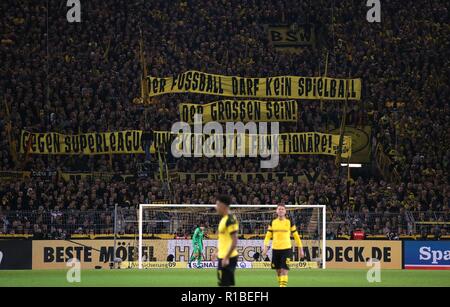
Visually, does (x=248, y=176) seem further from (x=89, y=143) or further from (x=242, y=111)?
(x=89, y=143)

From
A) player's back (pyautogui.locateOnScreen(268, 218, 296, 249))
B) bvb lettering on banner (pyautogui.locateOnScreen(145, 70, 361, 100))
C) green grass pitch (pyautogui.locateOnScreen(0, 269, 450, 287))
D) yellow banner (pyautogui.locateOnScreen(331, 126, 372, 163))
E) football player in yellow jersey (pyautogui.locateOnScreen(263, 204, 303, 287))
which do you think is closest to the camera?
football player in yellow jersey (pyautogui.locateOnScreen(263, 204, 303, 287))

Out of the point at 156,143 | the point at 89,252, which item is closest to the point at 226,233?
the point at 89,252

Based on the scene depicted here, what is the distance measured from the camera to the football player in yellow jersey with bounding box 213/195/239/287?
614 inches

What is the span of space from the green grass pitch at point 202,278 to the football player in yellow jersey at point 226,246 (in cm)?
705

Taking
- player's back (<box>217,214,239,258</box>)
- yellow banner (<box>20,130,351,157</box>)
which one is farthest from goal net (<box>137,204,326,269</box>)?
player's back (<box>217,214,239,258</box>)

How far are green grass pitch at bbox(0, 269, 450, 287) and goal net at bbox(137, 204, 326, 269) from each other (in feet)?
7.66

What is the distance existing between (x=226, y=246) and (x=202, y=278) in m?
10.0

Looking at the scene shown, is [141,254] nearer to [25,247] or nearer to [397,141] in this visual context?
[25,247]

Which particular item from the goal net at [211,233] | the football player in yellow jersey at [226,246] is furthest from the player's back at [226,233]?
the goal net at [211,233]

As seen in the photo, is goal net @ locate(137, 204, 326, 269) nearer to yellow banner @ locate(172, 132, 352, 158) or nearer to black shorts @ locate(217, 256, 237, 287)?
yellow banner @ locate(172, 132, 352, 158)

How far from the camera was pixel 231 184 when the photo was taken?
3772 centimetres

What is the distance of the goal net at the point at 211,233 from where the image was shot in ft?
109

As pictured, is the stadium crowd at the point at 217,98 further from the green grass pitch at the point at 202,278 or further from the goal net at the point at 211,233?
the green grass pitch at the point at 202,278

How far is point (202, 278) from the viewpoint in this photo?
84.7 feet
